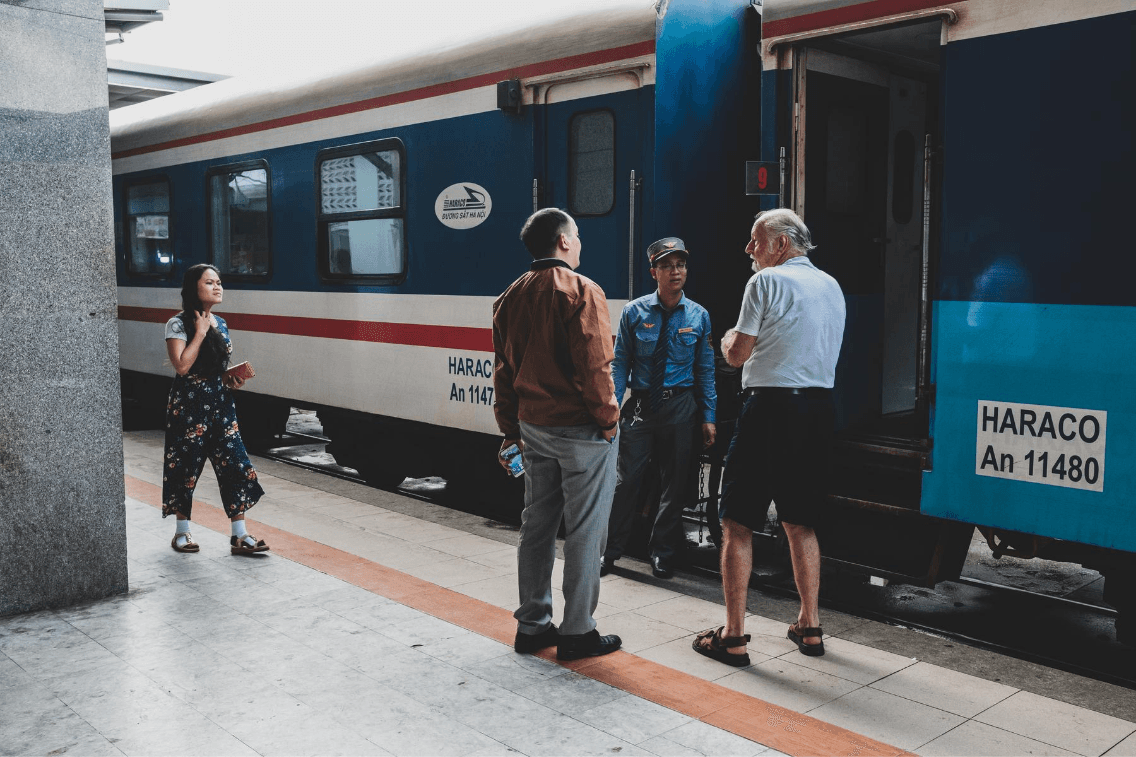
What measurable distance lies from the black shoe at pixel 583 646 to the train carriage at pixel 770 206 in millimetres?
1428

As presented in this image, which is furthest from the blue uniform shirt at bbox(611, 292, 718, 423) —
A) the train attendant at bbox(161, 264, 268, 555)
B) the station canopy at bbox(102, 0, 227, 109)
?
the station canopy at bbox(102, 0, 227, 109)

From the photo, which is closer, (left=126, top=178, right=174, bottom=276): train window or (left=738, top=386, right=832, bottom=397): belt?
(left=738, top=386, right=832, bottom=397): belt

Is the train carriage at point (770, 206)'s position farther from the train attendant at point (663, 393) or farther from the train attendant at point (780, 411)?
the train attendant at point (780, 411)

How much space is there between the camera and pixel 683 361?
221 inches

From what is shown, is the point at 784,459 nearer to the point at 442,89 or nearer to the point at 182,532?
the point at 182,532

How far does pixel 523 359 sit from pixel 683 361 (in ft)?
5.05

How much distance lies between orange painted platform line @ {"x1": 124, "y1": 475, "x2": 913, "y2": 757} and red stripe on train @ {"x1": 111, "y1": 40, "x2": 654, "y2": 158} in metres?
3.05

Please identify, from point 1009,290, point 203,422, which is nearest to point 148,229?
point 203,422

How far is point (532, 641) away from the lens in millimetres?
4426

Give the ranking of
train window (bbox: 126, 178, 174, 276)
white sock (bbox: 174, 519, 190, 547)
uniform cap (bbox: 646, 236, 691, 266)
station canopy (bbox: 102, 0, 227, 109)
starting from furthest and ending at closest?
station canopy (bbox: 102, 0, 227, 109) < train window (bbox: 126, 178, 174, 276) < white sock (bbox: 174, 519, 190, 547) < uniform cap (bbox: 646, 236, 691, 266)

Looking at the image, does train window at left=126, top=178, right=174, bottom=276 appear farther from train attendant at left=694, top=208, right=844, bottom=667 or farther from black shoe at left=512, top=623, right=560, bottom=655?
train attendant at left=694, top=208, right=844, bottom=667

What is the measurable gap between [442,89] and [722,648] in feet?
14.3

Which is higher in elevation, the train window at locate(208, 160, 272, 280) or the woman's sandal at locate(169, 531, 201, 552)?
the train window at locate(208, 160, 272, 280)

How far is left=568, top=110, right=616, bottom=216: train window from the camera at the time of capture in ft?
20.2
